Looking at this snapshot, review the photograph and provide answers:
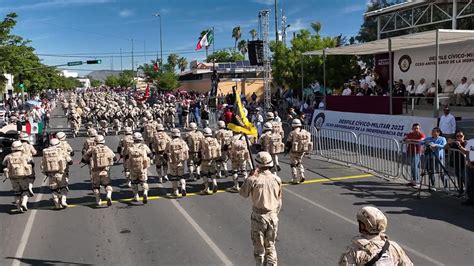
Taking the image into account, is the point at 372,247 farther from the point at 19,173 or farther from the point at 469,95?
the point at 469,95

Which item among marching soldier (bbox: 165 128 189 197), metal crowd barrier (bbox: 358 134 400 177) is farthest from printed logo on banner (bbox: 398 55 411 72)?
marching soldier (bbox: 165 128 189 197)

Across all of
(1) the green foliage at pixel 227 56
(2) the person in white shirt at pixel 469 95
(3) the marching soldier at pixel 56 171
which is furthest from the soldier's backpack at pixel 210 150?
(1) the green foliage at pixel 227 56

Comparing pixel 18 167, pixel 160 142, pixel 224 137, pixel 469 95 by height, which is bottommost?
pixel 18 167

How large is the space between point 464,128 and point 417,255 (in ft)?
32.7

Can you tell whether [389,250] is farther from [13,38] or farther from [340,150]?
[13,38]

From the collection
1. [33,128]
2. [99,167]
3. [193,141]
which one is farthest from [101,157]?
[33,128]

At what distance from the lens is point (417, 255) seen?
7.25 m

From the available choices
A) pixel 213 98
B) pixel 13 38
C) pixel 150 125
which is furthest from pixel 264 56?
pixel 13 38

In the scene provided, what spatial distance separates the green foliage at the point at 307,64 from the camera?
3347cm

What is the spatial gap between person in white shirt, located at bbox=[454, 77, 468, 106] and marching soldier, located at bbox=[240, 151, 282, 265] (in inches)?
587

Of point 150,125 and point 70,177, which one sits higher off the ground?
point 150,125

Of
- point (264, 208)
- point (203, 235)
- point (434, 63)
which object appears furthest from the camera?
point (434, 63)

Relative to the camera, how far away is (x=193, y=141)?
12750mm

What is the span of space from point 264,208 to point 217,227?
116 inches
